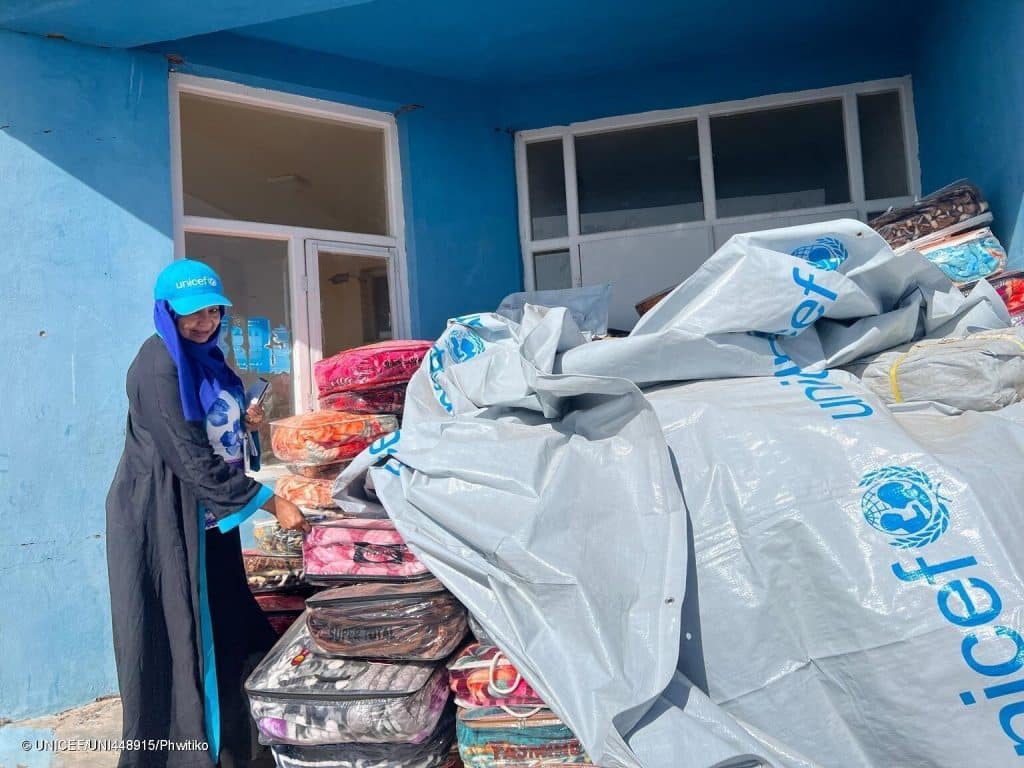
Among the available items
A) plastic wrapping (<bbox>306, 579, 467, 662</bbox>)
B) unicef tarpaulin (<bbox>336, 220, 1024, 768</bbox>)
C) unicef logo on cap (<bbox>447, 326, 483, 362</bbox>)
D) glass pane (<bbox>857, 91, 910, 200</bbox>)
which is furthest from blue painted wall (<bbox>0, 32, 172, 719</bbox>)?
glass pane (<bbox>857, 91, 910, 200</bbox>)

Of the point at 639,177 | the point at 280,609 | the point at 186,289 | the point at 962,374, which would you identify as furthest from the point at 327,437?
the point at 639,177

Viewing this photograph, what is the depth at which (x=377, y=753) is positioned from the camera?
80.7 inches

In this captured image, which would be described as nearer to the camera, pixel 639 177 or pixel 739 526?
pixel 739 526

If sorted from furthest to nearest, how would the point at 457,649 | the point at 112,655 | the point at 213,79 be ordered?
1. the point at 213,79
2. the point at 112,655
3. the point at 457,649

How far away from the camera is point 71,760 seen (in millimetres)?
2787

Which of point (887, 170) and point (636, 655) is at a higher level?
point (887, 170)

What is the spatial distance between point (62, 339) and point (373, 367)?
49.8 inches

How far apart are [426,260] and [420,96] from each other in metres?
0.91

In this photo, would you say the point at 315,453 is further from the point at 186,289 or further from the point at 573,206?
the point at 573,206

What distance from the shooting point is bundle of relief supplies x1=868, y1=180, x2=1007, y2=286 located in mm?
3123

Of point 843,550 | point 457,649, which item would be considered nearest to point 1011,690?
point 843,550

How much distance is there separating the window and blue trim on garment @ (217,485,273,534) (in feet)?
9.04

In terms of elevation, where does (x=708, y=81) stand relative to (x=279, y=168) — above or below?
above

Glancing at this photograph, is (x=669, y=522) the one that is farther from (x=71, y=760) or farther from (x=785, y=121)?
(x=785, y=121)
